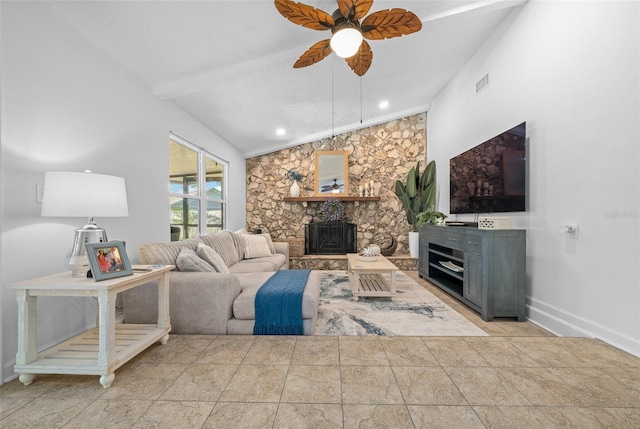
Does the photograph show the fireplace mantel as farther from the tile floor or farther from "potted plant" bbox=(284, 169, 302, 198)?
the tile floor

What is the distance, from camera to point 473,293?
9.13ft

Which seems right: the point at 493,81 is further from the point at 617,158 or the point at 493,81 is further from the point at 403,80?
the point at 617,158

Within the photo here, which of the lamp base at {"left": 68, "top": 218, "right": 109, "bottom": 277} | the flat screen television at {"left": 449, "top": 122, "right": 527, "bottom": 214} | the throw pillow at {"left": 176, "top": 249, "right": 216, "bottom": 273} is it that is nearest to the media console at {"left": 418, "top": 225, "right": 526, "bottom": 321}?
the flat screen television at {"left": 449, "top": 122, "right": 527, "bottom": 214}

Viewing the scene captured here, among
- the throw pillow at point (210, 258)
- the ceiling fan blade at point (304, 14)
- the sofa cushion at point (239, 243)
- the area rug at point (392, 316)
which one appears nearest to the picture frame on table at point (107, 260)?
the throw pillow at point (210, 258)

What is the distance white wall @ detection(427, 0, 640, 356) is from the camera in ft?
5.85

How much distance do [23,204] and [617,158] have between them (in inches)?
153

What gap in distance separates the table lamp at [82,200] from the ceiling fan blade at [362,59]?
1.99 meters

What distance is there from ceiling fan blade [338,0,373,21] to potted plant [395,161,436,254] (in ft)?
12.1

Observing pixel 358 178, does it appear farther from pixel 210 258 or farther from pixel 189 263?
pixel 189 263

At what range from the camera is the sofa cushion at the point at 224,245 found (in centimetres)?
355

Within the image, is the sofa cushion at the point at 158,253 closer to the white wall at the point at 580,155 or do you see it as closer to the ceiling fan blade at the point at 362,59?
the ceiling fan blade at the point at 362,59

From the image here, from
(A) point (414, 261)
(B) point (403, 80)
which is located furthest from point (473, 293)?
(B) point (403, 80)

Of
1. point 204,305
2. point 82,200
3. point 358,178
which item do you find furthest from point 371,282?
point 82,200

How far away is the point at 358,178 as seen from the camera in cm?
581
